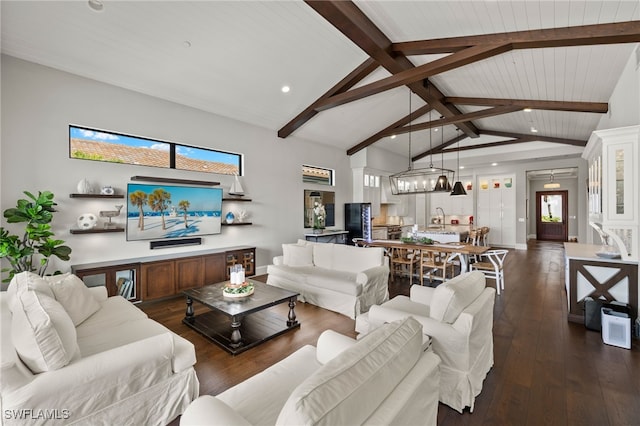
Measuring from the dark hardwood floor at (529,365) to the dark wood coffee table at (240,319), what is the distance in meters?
0.10

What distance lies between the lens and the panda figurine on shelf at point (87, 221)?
3930 mm

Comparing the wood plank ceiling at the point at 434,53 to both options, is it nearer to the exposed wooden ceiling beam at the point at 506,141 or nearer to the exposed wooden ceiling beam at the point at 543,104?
the exposed wooden ceiling beam at the point at 543,104

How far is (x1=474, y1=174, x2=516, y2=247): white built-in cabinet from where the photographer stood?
9906mm

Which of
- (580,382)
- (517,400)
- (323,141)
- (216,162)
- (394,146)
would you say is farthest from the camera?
(394,146)

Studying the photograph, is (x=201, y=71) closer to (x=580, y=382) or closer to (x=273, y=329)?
(x=273, y=329)

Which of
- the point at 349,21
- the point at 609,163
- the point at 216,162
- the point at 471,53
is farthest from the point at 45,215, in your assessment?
the point at 609,163

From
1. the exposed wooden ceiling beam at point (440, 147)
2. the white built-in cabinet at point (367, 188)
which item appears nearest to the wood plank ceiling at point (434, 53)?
the white built-in cabinet at point (367, 188)

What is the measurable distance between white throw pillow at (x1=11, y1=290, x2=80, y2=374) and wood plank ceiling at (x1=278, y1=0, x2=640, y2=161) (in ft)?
11.7

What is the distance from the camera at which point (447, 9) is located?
3.15 meters

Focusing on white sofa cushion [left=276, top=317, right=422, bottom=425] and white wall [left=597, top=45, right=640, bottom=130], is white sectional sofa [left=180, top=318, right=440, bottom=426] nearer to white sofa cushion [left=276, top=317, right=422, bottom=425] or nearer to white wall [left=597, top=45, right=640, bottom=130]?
white sofa cushion [left=276, top=317, right=422, bottom=425]

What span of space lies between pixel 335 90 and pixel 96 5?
12.1ft

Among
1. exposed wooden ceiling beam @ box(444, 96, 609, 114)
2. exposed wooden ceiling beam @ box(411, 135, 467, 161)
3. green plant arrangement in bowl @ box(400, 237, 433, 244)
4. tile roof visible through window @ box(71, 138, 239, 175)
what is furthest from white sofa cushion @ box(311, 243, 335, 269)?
exposed wooden ceiling beam @ box(411, 135, 467, 161)

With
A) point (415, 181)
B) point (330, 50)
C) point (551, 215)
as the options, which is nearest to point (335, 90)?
point (330, 50)

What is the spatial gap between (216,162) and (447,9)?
444 centimetres
